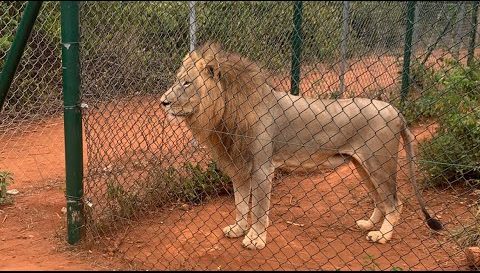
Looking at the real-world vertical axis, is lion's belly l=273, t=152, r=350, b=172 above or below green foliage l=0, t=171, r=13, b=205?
above

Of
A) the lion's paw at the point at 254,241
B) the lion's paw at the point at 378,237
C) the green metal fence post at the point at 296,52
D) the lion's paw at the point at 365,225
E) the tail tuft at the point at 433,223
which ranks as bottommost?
the lion's paw at the point at 365,225

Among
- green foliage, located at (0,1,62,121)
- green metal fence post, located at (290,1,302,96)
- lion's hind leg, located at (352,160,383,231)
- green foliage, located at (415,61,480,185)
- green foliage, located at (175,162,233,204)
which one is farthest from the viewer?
green foliage, located at (0,1,62,121)

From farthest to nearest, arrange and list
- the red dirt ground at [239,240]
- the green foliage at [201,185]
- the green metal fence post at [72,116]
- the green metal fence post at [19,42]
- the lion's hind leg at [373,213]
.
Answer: the green foliage at [201,185] → the lion's hind leg at [373,213] → the red dirt ground at [239,240] → the green metal fence post at [72,116] → the green metal fence post at [19,42]

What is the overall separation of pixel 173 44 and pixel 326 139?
6.57 ft

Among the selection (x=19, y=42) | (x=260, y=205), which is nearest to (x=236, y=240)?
(x=260, y=205)

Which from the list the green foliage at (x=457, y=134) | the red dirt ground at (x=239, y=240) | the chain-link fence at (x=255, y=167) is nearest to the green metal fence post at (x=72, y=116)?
the chain-link fence at (x=255, y=167)

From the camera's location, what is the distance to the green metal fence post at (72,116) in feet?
11.9

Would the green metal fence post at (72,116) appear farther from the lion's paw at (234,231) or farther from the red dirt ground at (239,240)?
the lion's paw at (234,231)

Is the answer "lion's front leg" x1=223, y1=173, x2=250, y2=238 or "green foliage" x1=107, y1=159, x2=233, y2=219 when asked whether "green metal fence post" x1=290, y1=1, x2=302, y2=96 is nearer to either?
"green foliage" x1=107, y1=159, x2=233, y2=219

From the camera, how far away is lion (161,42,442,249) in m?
4.26

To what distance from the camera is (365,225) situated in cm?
500

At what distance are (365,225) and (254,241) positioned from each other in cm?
111

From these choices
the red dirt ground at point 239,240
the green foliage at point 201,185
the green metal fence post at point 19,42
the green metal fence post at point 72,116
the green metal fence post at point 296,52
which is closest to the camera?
the green metal fence post at point 19,42

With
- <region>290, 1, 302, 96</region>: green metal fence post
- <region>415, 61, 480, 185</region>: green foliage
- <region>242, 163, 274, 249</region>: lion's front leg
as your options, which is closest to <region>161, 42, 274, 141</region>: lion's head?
<region>242, 163, 274, 249</region>: lion's front leg
